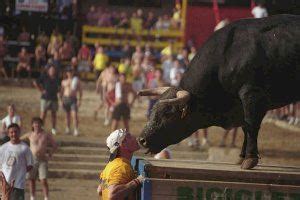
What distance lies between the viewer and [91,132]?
2619cm

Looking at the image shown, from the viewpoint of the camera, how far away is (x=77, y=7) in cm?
3531

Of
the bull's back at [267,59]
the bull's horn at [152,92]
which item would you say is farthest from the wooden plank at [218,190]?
the bull's horn at [152,92]

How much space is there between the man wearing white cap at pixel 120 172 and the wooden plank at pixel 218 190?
27cm

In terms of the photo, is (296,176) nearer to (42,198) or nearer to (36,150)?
(36,150)

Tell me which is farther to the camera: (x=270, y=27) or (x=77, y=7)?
(x=77, y=7)

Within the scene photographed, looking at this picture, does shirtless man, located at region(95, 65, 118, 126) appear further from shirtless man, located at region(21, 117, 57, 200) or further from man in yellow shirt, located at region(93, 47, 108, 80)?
shirtless man, located at region(21, 117, 57, 200)

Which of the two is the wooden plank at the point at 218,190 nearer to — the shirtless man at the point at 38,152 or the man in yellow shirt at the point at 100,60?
the shirtless man at the point at 38,152

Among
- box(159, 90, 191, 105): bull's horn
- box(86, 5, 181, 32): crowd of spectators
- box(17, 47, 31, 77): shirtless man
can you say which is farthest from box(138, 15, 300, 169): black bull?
box(86, 5, 181, 32): crowd of spectators

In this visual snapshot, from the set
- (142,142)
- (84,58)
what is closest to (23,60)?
(84,58)

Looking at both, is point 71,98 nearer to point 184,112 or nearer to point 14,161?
point 14,161

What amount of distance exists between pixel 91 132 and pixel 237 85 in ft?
54.1

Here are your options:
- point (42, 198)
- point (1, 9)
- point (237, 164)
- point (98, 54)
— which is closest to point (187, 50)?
point (98, 54)

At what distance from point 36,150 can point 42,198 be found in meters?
1.89

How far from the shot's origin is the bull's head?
10.1m
